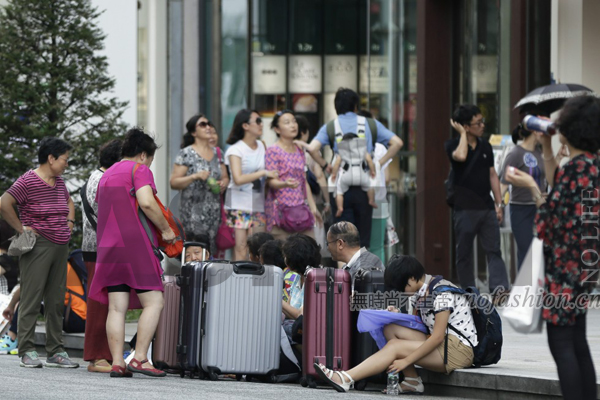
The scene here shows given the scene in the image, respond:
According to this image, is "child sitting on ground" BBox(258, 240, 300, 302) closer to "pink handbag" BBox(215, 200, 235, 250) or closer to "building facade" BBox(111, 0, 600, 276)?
"pink handbag" BBox(215, 200, 235, 250)

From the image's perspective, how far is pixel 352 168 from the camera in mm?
12180

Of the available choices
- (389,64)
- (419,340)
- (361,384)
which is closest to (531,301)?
(419,340)

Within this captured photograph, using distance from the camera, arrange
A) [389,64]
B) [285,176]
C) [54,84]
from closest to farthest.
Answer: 1. [285,176]
2. [54,84]
3. [389,64]

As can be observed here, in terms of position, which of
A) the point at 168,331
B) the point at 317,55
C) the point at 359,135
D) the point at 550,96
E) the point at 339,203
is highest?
the point at 317,55

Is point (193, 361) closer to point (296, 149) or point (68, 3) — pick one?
point (296, 149)

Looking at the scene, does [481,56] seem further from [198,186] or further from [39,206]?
[39,206]

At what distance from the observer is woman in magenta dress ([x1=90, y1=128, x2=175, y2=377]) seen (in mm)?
9117

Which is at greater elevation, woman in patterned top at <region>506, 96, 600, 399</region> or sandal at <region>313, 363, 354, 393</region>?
woman in patterned top at <region>506, 96, 600, 399</region>

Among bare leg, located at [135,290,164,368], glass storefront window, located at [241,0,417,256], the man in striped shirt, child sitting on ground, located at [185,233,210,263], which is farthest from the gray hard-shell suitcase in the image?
glass storefront window, located at [241,0,417,256]

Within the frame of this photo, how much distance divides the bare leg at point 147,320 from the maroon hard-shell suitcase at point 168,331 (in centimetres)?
57

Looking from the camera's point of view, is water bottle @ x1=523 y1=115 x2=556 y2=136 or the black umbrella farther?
the black umbrella

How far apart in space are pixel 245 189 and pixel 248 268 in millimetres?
3331

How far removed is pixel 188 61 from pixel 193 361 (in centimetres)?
1415

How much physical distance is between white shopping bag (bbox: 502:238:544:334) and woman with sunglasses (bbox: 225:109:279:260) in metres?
6.15
